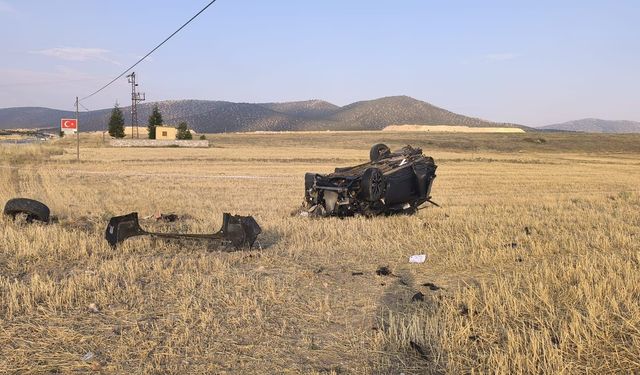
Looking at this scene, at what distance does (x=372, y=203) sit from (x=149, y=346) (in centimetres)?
768

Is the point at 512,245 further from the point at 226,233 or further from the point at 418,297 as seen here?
the point at 226,233

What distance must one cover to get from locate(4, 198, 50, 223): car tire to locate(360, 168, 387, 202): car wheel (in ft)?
20.6

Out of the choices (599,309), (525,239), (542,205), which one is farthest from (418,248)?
(542,205)

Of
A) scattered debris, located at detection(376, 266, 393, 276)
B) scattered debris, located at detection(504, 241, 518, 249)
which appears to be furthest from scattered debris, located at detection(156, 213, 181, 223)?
scattered debris, located at detection(504, 241, 518, 249)

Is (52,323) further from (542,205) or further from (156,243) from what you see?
(542,205)

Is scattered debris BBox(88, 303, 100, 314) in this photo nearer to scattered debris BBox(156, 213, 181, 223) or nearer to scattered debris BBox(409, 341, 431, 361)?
scattered debris BBox(409, 341, 431, 361)

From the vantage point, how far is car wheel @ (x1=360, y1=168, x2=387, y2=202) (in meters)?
11.0

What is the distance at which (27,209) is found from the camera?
9.73 meters

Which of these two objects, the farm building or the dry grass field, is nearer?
the dry grass field

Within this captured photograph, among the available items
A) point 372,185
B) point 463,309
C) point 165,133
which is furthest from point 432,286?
point 165,133

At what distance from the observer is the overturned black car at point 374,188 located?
1131 cm

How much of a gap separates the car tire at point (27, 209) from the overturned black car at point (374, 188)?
5387 millimetres

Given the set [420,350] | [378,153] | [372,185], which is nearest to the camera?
[420,350]

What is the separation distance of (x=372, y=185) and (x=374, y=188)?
0.10 metres
